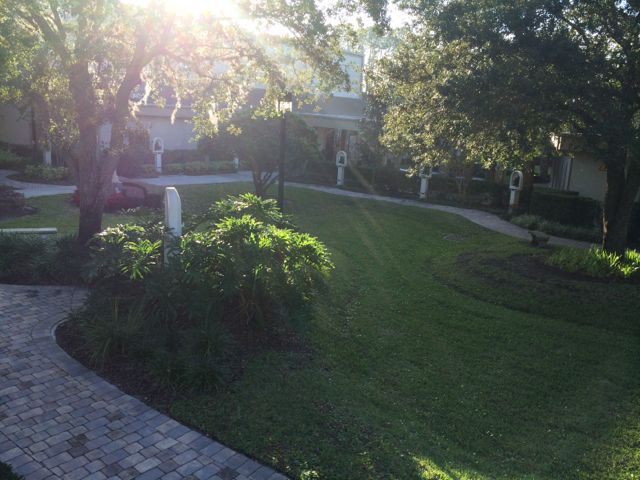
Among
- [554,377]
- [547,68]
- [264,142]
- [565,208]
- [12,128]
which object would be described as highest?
[547,68]

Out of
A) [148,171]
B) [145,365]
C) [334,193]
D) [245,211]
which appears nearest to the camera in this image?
[145,365]

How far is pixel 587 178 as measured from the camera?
65.1 ft

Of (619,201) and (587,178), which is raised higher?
(587,178)

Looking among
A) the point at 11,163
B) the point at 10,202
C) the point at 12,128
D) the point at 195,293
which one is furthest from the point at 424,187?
the point at 12,128

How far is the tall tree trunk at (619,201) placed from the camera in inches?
429

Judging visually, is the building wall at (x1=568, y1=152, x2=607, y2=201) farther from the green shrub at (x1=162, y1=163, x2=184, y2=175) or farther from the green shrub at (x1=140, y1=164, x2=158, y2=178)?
the green shrub at (x1=140, y1=164, x2=158, y2=178)

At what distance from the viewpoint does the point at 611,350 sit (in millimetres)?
7883

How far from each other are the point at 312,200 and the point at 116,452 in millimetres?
16207

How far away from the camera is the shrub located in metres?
14.5

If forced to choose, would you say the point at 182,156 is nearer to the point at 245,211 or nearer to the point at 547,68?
the point at 245,211

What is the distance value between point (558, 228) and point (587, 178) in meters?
4.50

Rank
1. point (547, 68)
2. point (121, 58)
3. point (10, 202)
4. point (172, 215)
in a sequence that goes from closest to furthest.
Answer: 1. point (172, 215)
2. point (547, 68)
3. point (121, 58)
4. point (10, 202)

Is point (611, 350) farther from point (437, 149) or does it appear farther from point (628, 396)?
point (437, 149)

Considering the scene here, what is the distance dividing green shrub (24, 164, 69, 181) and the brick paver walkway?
15675 millimetres
